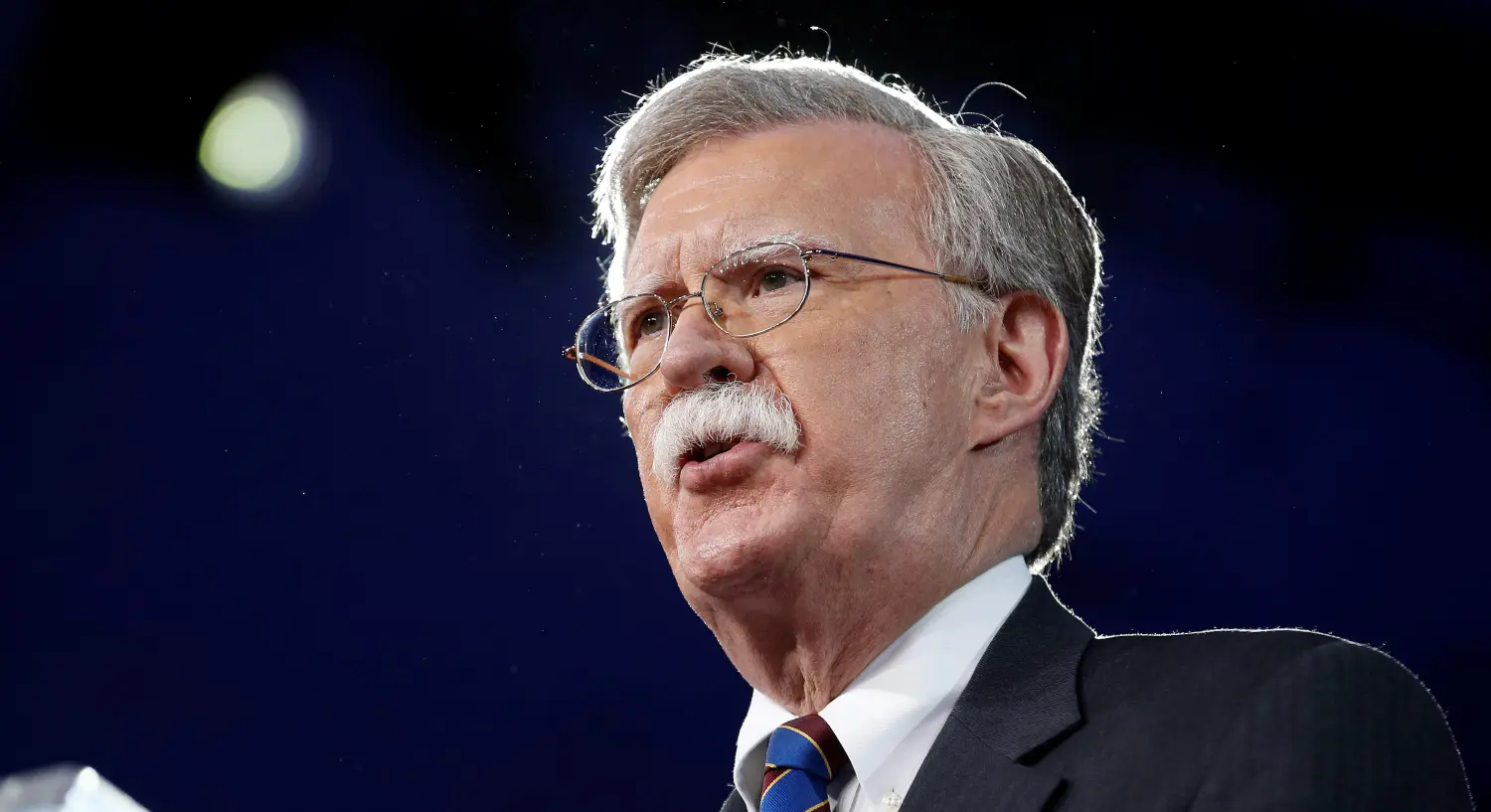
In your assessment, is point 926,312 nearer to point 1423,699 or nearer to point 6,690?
point 1423,699

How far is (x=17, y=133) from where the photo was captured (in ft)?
11.9

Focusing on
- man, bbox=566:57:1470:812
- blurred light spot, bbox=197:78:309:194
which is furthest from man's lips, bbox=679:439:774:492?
blurred light spot, bbox=197:78:309:194

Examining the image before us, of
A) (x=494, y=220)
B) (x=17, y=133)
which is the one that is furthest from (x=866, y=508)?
(x=17, y=133)

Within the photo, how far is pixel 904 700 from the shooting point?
1.94 metres

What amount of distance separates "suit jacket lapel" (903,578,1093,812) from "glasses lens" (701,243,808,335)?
56cm

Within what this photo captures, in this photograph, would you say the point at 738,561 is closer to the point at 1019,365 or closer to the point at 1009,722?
the point at 1009,722

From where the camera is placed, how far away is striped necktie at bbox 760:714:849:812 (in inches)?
75.5

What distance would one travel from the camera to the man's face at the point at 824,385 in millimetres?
1976

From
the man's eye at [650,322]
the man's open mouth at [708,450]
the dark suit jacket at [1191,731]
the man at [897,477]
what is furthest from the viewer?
the man's eye at [650,322]

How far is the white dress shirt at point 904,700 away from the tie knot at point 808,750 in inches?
0.8

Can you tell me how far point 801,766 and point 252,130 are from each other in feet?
8.18

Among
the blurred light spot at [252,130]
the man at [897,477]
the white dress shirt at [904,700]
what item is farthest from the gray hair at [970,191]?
the blurred light spot at [252,130]

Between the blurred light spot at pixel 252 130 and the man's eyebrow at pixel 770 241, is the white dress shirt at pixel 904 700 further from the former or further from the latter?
the blurred light spot at pixel 252 130

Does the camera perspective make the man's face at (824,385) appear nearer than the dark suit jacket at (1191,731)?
No
